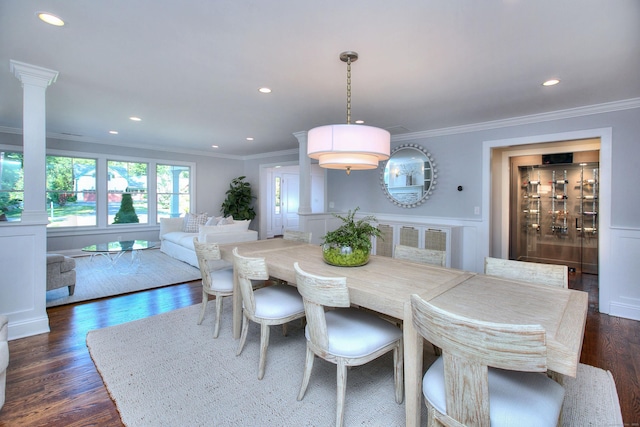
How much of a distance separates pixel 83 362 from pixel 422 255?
2.78 m

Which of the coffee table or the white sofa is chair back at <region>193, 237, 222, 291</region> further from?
the coffee table

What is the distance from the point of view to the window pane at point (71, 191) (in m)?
5.93

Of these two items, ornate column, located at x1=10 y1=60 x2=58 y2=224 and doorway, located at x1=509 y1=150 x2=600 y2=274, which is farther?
doorway, located at x1=509 y1=150 x2=600 y2=274

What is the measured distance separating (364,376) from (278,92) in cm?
271

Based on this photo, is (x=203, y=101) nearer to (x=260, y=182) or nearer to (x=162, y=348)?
(x=162, y=348)

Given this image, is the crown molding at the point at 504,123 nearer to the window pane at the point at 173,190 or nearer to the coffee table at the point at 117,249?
the window pane at the point at 173,190

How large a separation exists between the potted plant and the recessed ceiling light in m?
5.99

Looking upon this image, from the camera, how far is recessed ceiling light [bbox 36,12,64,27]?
6.15 ft

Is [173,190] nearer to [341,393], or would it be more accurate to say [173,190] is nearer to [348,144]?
[348,144]

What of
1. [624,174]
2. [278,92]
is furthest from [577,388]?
[278,92]

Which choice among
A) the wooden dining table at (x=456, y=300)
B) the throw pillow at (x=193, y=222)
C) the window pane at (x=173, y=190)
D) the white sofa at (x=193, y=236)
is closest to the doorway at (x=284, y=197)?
the window pane at (x=173, y=190)

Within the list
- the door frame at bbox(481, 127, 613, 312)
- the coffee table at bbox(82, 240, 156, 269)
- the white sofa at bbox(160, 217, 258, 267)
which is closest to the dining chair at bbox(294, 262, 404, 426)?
the door frame at bbox(481, 127, 613, 312)

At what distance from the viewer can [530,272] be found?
1994mm

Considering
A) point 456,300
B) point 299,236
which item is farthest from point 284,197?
point 456,300
